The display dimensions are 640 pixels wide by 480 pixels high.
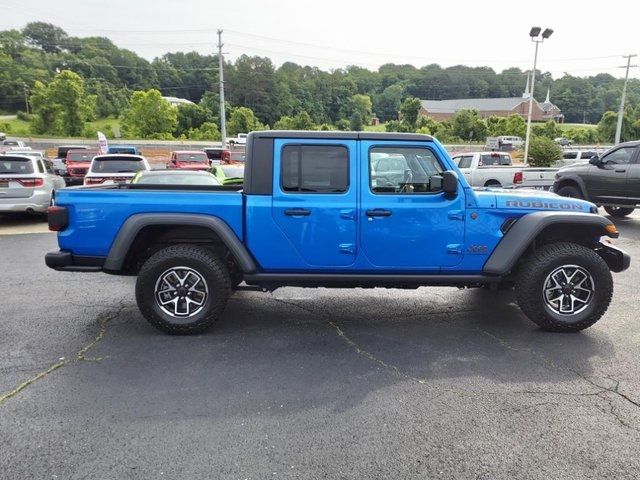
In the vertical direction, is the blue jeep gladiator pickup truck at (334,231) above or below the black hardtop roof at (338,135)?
below

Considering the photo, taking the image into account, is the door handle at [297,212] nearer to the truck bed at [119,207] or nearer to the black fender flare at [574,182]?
the truck bed at [119,207]

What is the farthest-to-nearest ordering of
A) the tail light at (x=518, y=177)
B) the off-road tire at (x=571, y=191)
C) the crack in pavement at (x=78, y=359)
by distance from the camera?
1. the tail light at (x=518, y=177)
2. the off-road tire at (x=571, y=191)
3. the crack in pavement at (x=78, y=359)

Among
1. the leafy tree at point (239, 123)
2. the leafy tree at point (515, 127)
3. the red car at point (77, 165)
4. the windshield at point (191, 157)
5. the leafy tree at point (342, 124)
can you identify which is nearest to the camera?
the red car at point (77, 165)

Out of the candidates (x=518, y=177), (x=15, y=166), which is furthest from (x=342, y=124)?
(x=15, y=166)

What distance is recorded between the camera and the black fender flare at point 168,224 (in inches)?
175

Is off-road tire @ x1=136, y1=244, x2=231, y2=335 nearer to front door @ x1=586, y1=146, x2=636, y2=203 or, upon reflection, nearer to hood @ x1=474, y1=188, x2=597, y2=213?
hood @ x1=474, y1=188, x2=597, y2=213

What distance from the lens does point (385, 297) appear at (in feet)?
19.6

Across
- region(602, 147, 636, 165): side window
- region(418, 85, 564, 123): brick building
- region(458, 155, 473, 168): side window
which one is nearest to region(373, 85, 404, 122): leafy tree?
region(418, 85, 564, 123): brick building

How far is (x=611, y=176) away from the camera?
11.2 metres

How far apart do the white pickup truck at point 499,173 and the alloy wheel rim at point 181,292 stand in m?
12.4

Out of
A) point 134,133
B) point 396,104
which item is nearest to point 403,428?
point 134,133

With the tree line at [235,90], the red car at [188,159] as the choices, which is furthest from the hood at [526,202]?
the tree line at [235,90]

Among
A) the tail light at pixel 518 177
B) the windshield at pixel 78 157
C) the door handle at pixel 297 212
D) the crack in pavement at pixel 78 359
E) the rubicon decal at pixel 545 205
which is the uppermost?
the rubicon decal at pixel 545 205

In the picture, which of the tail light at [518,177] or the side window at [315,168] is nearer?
the side window at [315,168]
